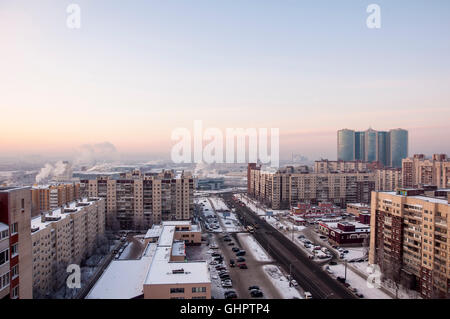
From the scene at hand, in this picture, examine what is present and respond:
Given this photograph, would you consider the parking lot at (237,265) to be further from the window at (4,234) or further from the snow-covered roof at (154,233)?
the window at (4,234)

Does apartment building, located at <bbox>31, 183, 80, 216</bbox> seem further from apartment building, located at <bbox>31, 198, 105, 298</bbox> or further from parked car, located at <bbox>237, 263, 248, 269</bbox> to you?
parked car, located at <bbox>237, 263, 248, 269</bbox>

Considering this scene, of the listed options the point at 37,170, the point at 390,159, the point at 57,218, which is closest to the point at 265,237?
the point at 57,218

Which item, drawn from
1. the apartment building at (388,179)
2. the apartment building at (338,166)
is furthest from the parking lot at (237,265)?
the apartment building at (338,166)

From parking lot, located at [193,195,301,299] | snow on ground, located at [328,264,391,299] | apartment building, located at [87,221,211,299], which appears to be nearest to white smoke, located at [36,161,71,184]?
parking lot, located at [193,195,301,299]

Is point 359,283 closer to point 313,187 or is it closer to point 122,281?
point 122,281

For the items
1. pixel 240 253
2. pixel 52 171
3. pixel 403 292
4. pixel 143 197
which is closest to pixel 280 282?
pixel 240 253
